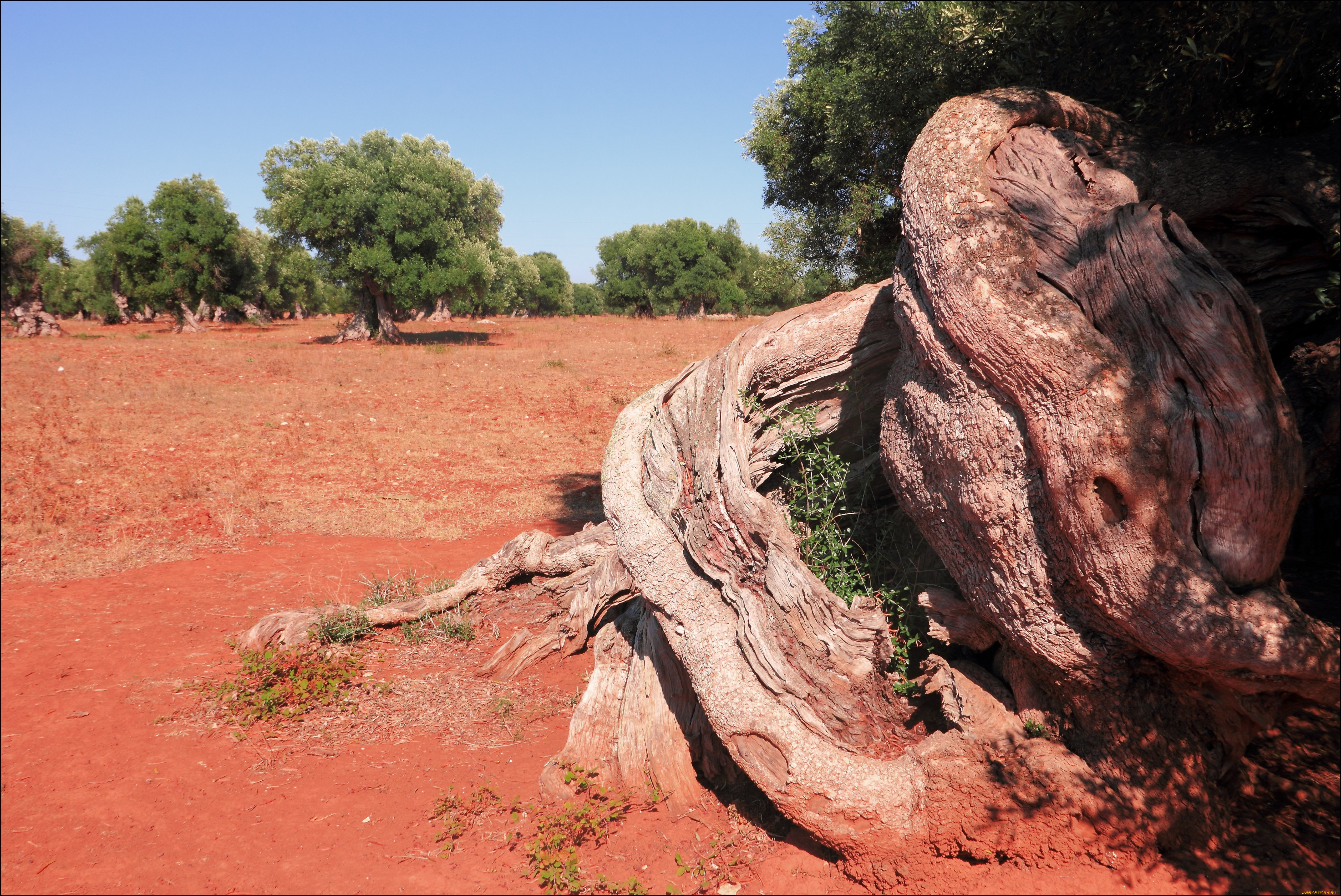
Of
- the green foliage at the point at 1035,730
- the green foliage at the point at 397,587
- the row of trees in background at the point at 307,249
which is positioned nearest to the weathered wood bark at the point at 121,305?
the row of trees in background at the point at 307,249

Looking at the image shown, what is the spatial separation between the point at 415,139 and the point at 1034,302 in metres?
32.7

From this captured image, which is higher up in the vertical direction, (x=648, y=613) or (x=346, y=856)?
(x=648, y=613)

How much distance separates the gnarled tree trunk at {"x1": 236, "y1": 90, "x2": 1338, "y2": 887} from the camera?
3324 mm

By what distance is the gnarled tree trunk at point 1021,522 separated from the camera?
10.9ft

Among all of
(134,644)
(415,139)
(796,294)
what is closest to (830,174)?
(796,294)

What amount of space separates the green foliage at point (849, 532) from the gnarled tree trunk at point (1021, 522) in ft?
0.56

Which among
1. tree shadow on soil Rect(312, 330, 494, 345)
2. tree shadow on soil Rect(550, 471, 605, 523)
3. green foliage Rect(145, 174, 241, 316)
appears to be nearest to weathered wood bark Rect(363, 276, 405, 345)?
tree shadow on soil Rect(312, 330, 494, 345)

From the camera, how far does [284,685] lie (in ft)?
20.3

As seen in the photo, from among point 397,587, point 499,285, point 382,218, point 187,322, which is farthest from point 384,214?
point 397,587

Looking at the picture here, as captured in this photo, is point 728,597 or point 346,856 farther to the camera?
point 728,597

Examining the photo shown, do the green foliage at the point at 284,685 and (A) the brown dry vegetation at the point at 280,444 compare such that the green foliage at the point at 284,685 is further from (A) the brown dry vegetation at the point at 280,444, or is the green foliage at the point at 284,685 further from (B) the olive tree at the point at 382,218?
(B) the olive tree at the point at 382,218

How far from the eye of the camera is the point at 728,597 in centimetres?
472

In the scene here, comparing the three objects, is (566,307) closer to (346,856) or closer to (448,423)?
(448,423)

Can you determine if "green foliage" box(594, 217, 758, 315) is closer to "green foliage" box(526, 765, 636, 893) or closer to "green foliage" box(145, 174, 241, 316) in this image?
"green foliage" box(145, 174, 241, 316)
